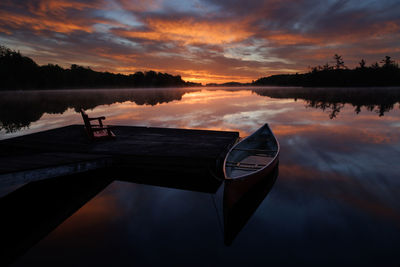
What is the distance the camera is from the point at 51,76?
10869 cm

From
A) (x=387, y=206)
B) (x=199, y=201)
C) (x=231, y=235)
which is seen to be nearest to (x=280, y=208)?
(x=231, y=235)

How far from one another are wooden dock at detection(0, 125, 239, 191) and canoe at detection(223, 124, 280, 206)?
787 mm

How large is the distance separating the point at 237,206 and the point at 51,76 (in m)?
136

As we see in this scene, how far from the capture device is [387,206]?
593cm

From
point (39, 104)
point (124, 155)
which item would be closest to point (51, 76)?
point (39, 104)

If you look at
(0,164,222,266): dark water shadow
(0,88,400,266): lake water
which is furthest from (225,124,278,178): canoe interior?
(0,164,222,266): dark water shadow

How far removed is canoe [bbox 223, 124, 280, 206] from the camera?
4.98m

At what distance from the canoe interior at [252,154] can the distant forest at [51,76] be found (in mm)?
121820

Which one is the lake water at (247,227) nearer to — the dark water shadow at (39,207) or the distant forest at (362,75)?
the dark water shadow at (39,207)

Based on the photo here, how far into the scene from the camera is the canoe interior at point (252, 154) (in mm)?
6575

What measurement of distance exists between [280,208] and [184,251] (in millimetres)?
3233

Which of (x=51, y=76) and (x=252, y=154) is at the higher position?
(x=51, y=76)

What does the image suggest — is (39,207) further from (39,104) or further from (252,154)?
(39,104)

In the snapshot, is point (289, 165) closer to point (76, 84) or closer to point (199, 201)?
point (199, 201)
